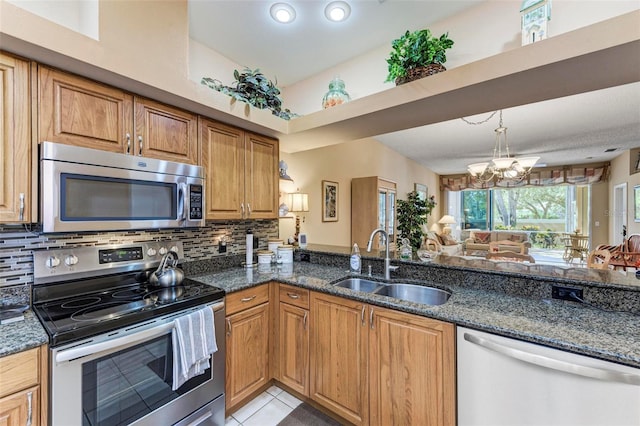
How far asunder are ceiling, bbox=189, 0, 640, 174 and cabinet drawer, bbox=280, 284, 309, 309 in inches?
80.4

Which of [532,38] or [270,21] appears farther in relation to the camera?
[270,21]

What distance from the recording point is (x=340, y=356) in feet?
5.62

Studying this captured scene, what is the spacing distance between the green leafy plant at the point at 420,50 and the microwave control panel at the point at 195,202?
1593mm

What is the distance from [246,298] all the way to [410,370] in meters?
1.14

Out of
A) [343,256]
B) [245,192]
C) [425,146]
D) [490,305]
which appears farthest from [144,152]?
[425,146]

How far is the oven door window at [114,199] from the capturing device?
1360 mm

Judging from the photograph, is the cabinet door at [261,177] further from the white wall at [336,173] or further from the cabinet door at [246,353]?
the cabinet door at [246,353]

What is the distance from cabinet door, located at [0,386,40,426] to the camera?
39.1 inches

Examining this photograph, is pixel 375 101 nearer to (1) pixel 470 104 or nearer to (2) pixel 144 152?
(1) pixel 470 104

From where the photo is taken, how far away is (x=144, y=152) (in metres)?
1.67

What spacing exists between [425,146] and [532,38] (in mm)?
4415

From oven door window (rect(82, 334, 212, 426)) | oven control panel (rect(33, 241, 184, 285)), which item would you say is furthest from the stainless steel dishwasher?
oven control panel (rect(33, 241, 184, 285))

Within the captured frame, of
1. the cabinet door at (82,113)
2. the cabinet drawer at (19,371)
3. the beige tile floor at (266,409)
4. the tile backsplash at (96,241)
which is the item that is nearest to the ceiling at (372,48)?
the cabinet door at (82,113)

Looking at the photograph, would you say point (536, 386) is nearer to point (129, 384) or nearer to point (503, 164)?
point (129, 384)
